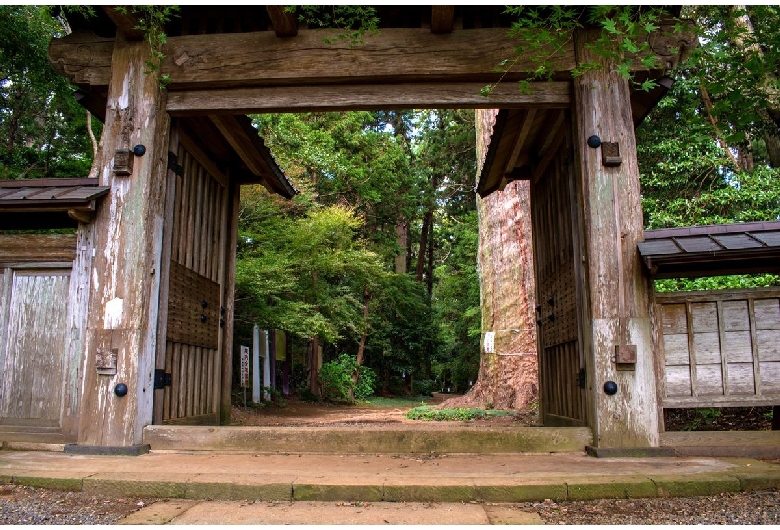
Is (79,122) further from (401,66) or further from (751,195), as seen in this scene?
(751,195)

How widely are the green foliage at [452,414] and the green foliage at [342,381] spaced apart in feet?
25.8

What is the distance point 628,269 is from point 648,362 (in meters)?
0.76

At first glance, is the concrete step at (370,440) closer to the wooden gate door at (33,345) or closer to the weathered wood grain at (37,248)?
the wooden gate door at (33,345)

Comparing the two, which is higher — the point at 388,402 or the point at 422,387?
the point at 422,387

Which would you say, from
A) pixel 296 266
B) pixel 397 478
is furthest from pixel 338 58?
pixel 296 266

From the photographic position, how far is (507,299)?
1067 cm

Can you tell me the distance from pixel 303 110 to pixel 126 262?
2065 mm

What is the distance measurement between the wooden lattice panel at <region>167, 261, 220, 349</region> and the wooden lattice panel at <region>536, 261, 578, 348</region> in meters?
3.95

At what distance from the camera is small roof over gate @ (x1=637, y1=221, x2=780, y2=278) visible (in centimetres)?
415

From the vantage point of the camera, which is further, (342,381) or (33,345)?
(342,381)

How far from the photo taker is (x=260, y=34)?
5.14 m

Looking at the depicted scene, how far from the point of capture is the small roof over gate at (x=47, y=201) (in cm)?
462

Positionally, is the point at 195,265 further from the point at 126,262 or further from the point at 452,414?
the point at 452,414

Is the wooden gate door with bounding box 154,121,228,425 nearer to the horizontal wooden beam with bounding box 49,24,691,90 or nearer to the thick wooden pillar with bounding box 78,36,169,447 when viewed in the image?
the thick wooden pillar with bounding box 78,36,169,447
